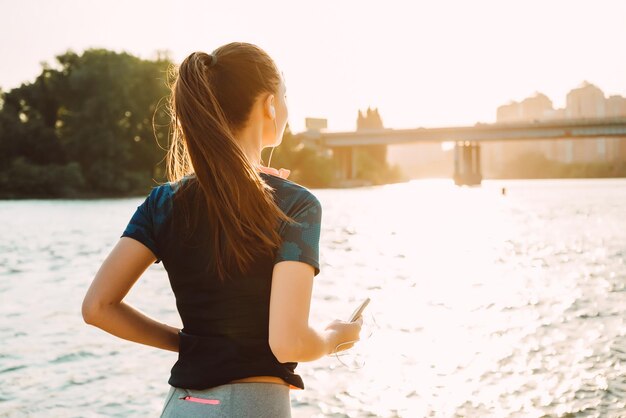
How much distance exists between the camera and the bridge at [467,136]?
76.5 m

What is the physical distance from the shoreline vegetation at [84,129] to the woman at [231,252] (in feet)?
193

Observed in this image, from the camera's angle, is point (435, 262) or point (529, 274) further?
point (435, 262)

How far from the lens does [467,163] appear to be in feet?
318

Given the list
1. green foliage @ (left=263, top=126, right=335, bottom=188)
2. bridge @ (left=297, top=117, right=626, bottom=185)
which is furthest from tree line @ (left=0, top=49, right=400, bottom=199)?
bridge @ (left=297, top=117, right=626, bottom=185)

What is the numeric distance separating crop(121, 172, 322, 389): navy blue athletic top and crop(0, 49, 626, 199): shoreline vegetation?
2316 inches

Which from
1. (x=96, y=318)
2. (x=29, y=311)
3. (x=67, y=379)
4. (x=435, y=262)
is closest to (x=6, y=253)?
(x=29, y=311)

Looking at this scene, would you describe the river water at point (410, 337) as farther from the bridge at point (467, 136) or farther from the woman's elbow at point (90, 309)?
the bridge at point (467, 136)

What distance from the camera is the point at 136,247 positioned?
1749 mm

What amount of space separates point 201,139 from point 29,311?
12.0m

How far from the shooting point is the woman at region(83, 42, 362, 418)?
160cm

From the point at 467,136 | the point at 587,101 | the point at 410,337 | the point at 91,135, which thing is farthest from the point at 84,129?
the point at 587,101

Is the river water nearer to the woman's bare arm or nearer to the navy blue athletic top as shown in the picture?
the navy blue athletic top

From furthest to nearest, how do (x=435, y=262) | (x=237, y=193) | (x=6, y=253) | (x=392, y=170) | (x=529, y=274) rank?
(x=392, y=170), (x=6, y=253), (x=435, y=262), (x=529, y=274), (x=237, y=193)

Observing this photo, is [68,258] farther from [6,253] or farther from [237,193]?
[237,193]
